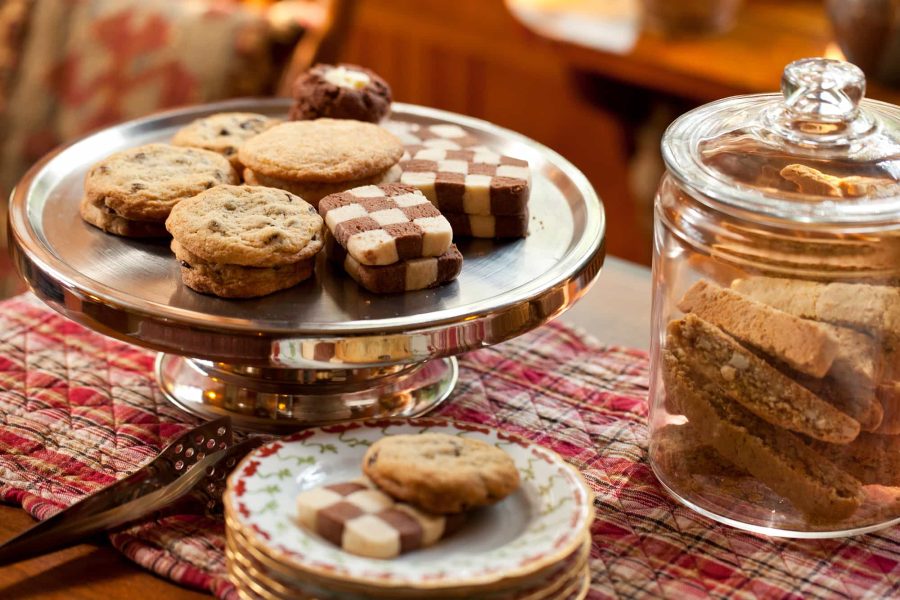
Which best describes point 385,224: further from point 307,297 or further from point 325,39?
point 325,39

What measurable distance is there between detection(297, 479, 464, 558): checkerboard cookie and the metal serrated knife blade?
157 millimetres

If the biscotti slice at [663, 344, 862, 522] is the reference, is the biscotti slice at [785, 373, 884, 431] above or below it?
above

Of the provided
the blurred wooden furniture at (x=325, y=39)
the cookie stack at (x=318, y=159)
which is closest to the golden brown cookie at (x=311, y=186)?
the cookie stack at (x=318, y=159)

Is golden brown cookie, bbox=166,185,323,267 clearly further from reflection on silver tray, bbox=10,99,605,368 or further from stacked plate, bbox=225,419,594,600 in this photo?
stacked plate, bbox=225,419,594,600

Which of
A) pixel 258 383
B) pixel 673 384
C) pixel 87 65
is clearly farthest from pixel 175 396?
pixel 87 65

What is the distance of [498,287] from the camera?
38.3 inches

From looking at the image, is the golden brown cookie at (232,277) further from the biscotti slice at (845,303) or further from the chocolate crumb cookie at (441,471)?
the biscotti slice at (845,303)

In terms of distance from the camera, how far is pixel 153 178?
3.47ft

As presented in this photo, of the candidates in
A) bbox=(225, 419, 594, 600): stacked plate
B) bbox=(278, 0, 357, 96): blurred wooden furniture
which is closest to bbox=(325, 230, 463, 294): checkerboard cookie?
bbox=(225, 419, 594, 600): stacked plate

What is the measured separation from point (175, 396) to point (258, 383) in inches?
3.9

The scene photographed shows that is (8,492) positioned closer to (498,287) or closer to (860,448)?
(498,287)

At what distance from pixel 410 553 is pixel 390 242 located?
278 mm

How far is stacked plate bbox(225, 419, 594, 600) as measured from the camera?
71cm

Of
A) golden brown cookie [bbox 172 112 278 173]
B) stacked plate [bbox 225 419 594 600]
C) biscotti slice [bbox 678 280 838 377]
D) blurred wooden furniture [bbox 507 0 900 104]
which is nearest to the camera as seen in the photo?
stacked plate [bbox 225 419 594 600]
